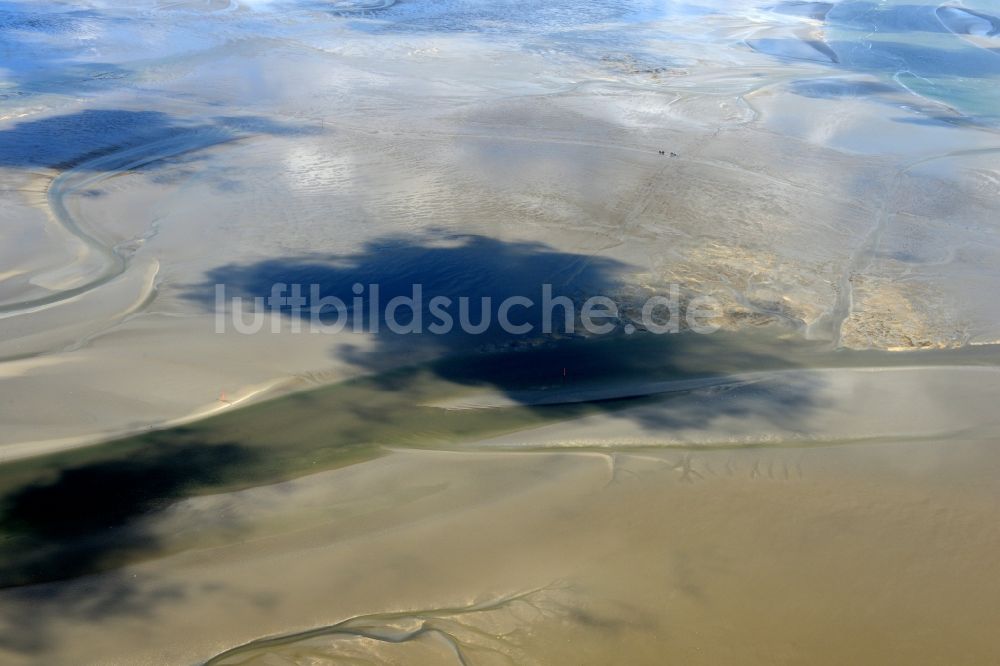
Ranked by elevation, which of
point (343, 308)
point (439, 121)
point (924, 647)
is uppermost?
point (439, 121)

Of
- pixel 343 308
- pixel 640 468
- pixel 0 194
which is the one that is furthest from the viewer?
pixel 0 194

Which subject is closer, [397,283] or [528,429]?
[528,429]

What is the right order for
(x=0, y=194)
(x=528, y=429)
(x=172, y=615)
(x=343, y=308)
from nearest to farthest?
(x=172, y=615)
(x=528, y=429)
(x=343, y=308)
(x=0, y=194)

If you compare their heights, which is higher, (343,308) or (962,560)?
(343,308)

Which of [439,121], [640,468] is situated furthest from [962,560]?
[439,121]

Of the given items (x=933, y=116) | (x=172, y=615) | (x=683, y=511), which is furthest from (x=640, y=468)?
(x=933, y=116)

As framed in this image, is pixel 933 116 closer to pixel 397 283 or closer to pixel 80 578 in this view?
pixel 397 283

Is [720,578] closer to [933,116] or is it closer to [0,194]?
[0,194]
